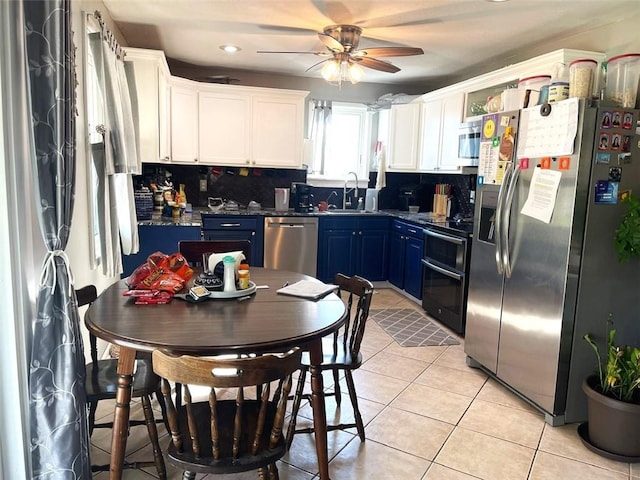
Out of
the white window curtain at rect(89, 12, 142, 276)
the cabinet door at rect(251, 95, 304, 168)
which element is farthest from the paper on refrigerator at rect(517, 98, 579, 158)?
the cabinet door at rect(251, 95, 304, 168)

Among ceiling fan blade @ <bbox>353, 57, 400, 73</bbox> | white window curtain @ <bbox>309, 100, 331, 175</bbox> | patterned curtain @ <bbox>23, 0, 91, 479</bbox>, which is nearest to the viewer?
patterned curtain @ <bbox>23, 0, 91, 479</bbox>

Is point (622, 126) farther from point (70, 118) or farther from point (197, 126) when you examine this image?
point (197, 126)

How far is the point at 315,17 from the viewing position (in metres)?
3.28

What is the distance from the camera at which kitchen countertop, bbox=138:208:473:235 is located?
396cm

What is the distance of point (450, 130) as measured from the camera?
15.3ft

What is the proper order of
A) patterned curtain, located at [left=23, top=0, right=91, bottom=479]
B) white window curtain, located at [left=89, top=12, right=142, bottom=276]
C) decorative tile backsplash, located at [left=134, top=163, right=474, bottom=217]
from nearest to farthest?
patterned curtain, located at [left=23, top=0, right=91, bottom=479] → white window curtain, located at [left=89, top=12, right=142, bottom=276] → decorative tile backsplash, located at [left=134, top=163, right=474, bottom=217]

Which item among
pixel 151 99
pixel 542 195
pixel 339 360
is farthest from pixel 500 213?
pixel 151 99

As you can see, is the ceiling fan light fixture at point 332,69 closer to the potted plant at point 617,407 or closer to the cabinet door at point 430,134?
the cabinet door at point 430,134

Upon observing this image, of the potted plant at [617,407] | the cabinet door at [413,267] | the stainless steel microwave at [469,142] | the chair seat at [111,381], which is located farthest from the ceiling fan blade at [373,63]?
the chair seat at [111,381]

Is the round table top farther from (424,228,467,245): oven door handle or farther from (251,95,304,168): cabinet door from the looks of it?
(251,95,304,168): cabinet door

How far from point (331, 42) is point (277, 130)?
2.03m

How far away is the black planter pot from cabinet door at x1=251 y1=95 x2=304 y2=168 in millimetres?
3697

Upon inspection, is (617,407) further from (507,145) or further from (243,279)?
(243,279)

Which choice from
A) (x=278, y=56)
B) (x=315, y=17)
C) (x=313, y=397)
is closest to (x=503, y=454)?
(x=313, y=397)
